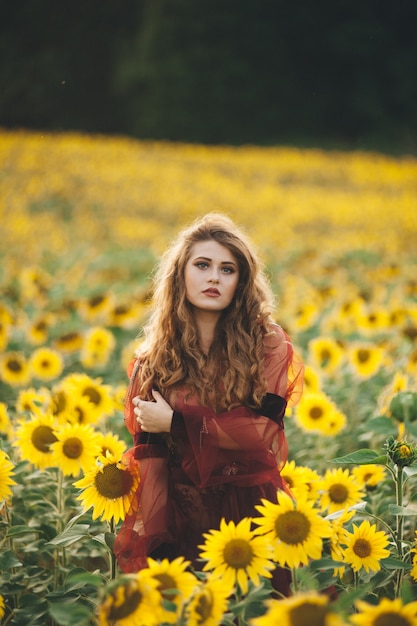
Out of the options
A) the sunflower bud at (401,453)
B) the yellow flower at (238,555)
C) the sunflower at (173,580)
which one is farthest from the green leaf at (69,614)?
the sunflower bud at (401,453)

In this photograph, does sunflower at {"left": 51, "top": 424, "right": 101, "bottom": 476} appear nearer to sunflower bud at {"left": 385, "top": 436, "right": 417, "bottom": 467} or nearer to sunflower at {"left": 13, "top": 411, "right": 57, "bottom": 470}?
sunflower at {"left": 13, "top": 411, "right": 57, "bottom": 470}

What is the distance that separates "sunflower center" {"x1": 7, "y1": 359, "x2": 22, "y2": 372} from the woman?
3.71 ft

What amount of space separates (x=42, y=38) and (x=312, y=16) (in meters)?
10.8

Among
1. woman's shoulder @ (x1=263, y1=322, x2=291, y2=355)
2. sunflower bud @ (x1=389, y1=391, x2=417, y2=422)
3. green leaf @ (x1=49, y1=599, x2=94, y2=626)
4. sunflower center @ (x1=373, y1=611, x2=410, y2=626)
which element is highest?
woman's shoulder @ (x1=263, y1=322, x2=291, y2=355)

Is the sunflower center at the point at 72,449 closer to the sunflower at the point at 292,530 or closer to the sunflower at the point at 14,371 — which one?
the sunflower at the point at 292,530

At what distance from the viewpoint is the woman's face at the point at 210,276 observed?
2.16 metres

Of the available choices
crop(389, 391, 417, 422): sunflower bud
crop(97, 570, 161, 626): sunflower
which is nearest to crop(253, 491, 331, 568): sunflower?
crop(97, 570, 161, 626): sunflower

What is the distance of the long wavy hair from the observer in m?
2.10

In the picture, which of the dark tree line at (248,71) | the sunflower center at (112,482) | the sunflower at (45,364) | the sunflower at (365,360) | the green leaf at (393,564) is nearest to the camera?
the green leaf at (393,564)

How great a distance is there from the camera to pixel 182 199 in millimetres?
10805

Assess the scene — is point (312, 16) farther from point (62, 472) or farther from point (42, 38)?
point (62, 472)

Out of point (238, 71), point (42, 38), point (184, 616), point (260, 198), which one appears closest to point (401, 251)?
point (260, 198)

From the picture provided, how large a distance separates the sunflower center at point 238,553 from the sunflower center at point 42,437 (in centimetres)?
91

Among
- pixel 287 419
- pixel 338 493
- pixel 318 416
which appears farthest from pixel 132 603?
pixel 287 419
